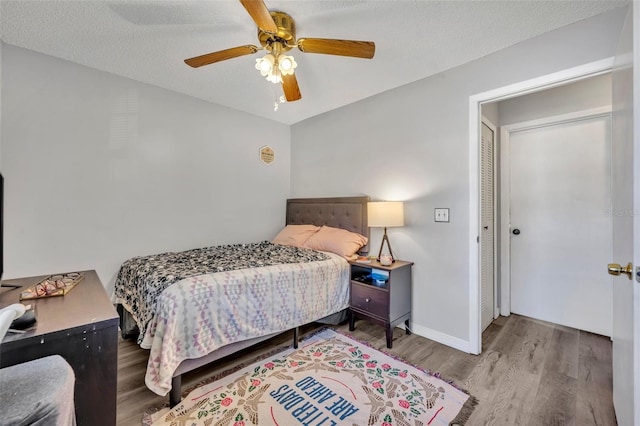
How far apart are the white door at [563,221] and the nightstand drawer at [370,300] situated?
171 cm

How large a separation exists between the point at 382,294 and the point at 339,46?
192 centimetres

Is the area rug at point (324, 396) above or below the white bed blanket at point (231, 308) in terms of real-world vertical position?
below

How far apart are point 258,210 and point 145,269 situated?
1.75 metres

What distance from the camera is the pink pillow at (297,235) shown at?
Result: 126 inches

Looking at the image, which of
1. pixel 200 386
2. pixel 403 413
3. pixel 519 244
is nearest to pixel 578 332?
pixel 519 244

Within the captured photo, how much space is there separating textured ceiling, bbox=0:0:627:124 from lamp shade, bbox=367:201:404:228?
1.22 metres

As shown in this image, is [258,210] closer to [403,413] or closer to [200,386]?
[200,386]

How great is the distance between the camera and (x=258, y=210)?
366 centimetres

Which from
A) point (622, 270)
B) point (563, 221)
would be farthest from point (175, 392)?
point (563, 221)

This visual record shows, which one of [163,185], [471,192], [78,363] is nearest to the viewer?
[78,363]

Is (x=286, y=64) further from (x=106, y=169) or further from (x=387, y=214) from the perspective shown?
(x=106, y=169)

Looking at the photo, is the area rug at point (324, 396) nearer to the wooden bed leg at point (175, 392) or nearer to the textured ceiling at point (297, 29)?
the wooden bed leg at point (175, 392)

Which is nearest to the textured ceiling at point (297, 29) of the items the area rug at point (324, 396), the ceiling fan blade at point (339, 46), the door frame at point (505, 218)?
the ceiling fan blade at point (339, 46)

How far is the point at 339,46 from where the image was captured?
1619 millimetres
